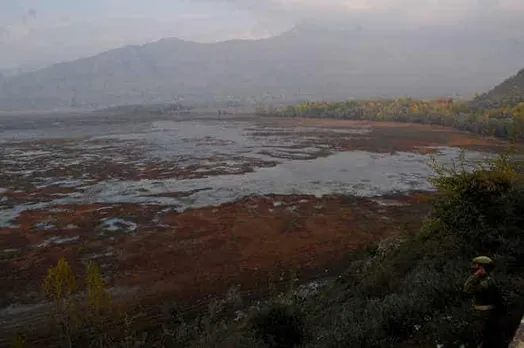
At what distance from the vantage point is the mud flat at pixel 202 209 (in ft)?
70.4

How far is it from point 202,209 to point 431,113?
7651cm

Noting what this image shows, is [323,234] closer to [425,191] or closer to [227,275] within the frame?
[227,275]

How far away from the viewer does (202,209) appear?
3253 centimetres

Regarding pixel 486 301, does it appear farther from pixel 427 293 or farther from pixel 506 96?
pixel 506 96

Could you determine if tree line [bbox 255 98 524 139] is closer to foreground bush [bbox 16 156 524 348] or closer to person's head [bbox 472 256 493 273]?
foreground bush [bbox 16 156 524 348]

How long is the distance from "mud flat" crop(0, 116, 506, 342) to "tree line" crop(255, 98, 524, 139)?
8.90m

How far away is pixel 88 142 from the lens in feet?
246

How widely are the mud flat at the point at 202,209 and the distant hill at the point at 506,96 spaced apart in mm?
36923

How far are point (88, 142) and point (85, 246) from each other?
5404cm

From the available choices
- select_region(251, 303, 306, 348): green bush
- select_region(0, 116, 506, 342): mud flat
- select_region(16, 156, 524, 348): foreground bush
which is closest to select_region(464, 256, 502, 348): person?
select_region(16, 156, 524, 348): foreground bush

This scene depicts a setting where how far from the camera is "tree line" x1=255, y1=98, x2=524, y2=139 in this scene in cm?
7044

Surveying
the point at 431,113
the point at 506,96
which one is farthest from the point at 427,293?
the point at 506,96

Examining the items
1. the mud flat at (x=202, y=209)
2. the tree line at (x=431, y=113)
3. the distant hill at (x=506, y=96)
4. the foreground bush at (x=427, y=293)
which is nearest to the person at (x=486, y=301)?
the foreground bush at (x=427, y=293)

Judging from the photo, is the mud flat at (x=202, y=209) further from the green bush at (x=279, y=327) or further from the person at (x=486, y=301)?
the person at (x=486, y=301)
